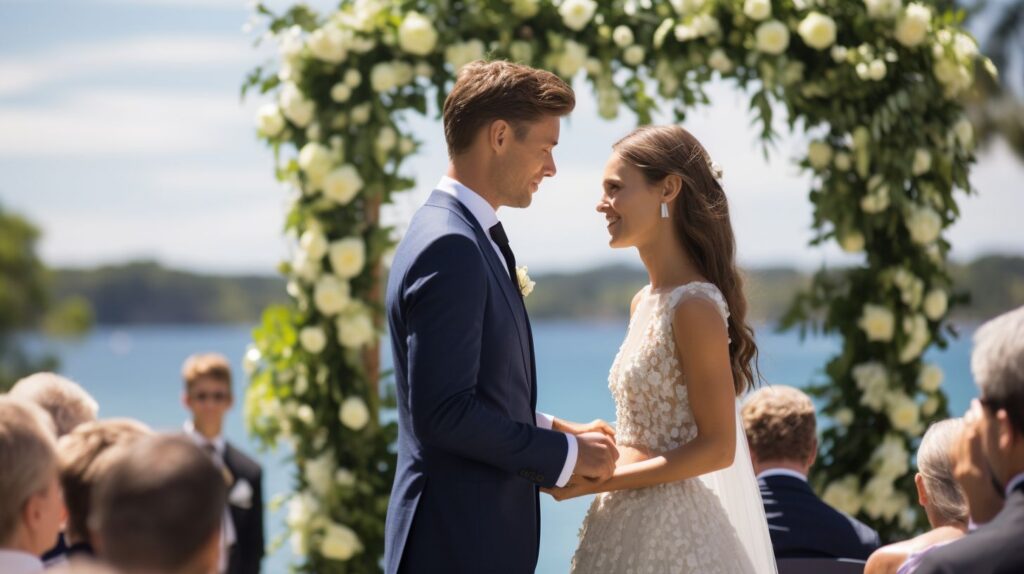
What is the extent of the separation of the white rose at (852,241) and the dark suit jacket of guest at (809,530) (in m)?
1.94

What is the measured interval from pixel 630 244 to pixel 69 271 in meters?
48.3

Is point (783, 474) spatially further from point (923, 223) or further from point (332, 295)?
point (332, 295)

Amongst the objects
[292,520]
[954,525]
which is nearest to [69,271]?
→ [292,520]

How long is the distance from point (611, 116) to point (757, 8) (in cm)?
75

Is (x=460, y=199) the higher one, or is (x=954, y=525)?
(x=460, y=199)

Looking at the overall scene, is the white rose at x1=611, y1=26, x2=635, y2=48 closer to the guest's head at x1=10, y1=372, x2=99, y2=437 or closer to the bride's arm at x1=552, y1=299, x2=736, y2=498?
the bride's arm at x1=552, y1=299, x2=736, y2=498

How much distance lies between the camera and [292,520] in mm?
4930

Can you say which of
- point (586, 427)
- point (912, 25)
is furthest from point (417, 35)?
point (586, 427)

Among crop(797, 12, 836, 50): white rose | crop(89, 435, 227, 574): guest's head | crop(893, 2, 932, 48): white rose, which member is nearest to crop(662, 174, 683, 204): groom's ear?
crop(89, 435, 227, 574): guest's head

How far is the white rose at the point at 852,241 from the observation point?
5.00m

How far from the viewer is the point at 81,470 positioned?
6.70ft

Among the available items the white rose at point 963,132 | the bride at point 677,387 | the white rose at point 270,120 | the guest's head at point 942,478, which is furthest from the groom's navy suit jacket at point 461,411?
the white rose at point 963,132

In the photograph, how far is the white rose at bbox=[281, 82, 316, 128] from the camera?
190 inches

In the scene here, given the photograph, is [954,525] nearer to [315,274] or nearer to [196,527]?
[196,527]
